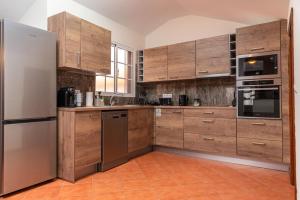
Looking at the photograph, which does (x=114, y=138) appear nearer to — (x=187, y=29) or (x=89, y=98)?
(x=89, y=98)

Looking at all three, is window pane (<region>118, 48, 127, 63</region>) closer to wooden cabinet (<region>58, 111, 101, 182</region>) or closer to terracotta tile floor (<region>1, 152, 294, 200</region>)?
wooden cabinet (<region>58, 111, 101, 182</region>)

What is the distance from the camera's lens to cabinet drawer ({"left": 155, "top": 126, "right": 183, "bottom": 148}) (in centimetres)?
379

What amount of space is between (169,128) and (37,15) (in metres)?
2.80

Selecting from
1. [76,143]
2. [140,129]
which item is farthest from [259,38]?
[76,143]

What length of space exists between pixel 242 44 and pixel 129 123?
2188 mm

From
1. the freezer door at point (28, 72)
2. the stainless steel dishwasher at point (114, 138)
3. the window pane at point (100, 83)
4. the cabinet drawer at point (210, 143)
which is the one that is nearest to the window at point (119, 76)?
the window pane at point (100, 83)

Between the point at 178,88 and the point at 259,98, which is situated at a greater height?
the point at 178,88

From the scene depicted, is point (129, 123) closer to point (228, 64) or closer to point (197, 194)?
point (197, 194)

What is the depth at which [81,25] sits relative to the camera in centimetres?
290

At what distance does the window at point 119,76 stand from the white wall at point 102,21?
19cm

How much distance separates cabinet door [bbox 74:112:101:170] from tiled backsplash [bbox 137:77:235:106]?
2054mm

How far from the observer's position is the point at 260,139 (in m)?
3.06

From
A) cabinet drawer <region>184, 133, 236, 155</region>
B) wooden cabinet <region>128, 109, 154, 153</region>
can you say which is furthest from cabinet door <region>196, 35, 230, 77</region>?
wooden cabinet <region>128, 109, 154, 153</region>

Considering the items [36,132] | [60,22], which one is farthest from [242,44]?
[36,132]
